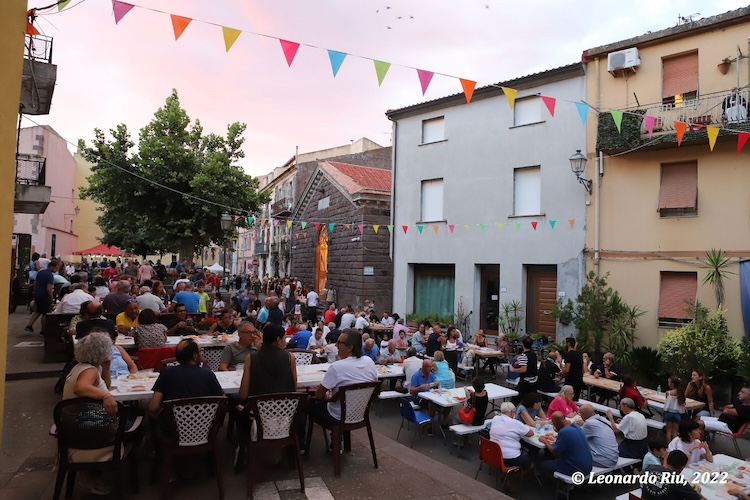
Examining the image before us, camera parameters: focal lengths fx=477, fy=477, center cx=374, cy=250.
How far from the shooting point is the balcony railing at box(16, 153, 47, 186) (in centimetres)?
1228

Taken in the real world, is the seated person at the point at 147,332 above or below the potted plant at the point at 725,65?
below

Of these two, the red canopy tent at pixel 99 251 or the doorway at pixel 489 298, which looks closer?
the doorway at pixel 489 298

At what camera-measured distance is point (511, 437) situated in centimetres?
553

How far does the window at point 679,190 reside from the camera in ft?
36.8

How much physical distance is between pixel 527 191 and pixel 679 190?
3.97 meters

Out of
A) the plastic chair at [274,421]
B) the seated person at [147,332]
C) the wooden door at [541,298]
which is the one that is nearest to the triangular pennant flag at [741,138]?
the wooden door at [541,298]

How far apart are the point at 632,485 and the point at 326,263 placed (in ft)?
59.2

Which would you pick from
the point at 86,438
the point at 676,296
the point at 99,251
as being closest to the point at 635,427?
the point at 86,438

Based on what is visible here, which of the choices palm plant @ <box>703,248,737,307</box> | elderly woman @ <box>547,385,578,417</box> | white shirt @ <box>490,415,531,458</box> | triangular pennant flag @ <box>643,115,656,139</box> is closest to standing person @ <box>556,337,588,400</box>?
elderly woman @ <box>547,385,578,417</box>

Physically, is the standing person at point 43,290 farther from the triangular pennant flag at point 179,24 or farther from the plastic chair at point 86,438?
the plastic chair at point 86,438

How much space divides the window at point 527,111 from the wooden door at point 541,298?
4.41m

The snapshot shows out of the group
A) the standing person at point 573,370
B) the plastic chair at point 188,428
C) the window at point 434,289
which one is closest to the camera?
the plastic chair at point 188,428

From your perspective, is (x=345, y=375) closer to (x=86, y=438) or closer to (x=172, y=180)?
(x=86, y=438)

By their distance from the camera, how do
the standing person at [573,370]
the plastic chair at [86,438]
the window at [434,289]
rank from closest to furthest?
the plastic chair at [86,438]
the standing person at [573,370]
the window at [434,289]
